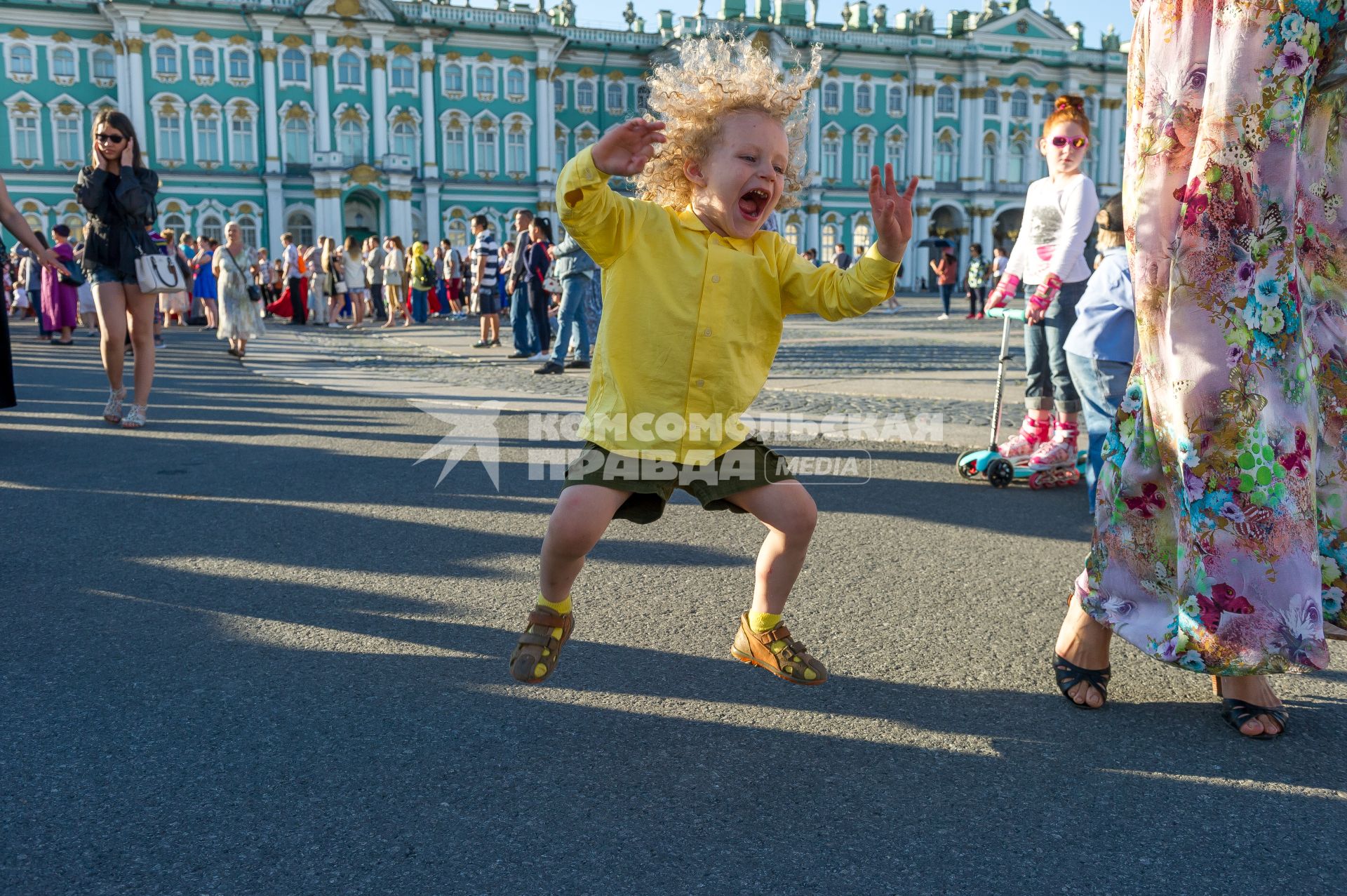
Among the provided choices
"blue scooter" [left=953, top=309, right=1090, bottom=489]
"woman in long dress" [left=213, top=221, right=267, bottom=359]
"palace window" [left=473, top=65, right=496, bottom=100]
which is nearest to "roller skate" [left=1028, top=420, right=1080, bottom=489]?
"blue scooter" [left=953, top=309, right=1090, bottom=489]

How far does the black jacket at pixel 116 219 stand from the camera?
677 centimetres

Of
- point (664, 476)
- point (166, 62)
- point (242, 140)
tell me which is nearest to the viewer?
point (664, 476)

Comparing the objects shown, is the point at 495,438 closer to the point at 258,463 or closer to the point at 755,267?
the point at 258,463

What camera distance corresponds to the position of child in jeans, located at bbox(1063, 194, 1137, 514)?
4598 mm

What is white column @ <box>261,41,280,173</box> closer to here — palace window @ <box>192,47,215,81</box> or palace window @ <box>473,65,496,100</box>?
palace window @ <box>192,47,215,81</box>

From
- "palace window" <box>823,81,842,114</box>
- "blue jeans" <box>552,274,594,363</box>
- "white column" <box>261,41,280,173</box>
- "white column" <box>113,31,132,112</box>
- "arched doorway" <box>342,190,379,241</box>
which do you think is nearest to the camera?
"blue jeans" <box>552,274,594,363</box>

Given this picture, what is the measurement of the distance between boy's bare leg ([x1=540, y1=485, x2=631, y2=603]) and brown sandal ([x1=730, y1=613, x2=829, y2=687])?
1.67 feet

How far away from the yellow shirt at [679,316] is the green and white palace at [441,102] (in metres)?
44.2

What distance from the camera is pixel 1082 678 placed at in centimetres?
279


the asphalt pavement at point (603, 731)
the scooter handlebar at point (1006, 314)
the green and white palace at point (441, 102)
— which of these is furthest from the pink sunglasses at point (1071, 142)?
the green and white palace at point (441, 102)

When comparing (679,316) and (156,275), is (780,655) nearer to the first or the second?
(679,316)

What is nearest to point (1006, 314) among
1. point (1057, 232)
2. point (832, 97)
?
point (1057, 232)

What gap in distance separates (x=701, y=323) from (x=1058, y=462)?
11.1 feet

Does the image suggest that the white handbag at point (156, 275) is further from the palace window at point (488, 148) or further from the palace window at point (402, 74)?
the palace window at point (488, 148)
